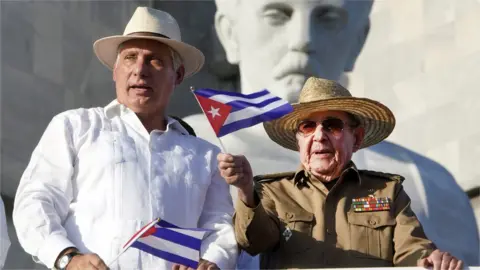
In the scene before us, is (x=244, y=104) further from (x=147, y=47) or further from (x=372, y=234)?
(x=372, y=234)

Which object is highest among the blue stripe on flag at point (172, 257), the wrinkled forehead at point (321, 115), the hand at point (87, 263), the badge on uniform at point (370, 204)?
the wrinkled forehead at point (321, 115)

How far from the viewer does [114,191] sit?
607 cm

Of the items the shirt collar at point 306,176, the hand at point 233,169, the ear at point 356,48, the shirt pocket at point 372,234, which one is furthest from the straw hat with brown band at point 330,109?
the ear at point 356,48

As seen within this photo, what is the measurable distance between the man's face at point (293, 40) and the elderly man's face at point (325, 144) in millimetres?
2862

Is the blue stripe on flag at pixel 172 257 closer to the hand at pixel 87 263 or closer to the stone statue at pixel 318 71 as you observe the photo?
the hand at pixel 87 263

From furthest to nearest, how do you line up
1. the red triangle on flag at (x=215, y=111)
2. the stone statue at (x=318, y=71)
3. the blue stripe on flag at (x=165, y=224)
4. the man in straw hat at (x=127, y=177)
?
1. the stone statue at (x=318, y=71)
2. the red triangle on flag at (x=215, y=111)
3. the man in straw hat at (x=127, y=177)
4. the blue stripe on flag at (x=165, y=224)

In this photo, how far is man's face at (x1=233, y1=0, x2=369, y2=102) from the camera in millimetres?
9227

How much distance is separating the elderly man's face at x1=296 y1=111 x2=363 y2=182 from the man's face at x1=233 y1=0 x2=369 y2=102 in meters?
2.86

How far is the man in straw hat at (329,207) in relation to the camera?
6.07 meters

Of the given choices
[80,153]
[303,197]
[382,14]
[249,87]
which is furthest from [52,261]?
[382,14]

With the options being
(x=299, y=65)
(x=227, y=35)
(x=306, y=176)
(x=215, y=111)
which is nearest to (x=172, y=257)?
(x=215, y=111)

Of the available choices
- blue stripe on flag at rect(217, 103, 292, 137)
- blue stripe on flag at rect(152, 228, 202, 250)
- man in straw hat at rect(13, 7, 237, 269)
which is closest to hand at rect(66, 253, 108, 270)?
man in straw hat at rect(13, 7, 237, 269)

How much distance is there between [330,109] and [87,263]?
1.20 m

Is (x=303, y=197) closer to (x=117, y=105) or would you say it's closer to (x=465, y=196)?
(x=117, y=105)
